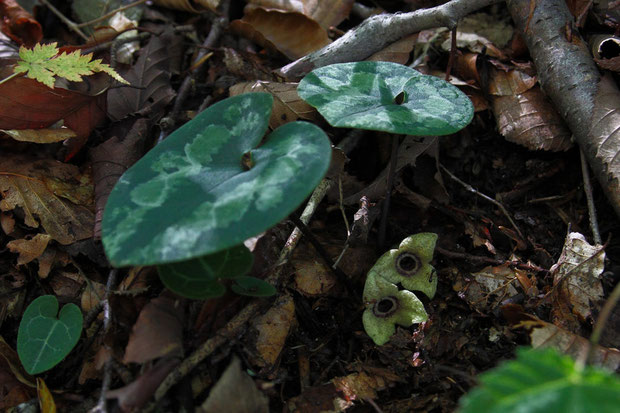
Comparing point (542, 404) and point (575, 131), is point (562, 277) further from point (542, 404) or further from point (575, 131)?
point (542, 404)

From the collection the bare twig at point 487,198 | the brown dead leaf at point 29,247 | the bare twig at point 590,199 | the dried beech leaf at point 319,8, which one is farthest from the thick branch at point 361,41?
the brown dead leaf at point 29,247

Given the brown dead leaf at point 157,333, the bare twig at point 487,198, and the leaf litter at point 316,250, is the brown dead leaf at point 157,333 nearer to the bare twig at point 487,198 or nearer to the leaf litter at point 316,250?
the leaf litter at point 316,250

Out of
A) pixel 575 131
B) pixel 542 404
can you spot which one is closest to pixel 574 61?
pixel 575 131

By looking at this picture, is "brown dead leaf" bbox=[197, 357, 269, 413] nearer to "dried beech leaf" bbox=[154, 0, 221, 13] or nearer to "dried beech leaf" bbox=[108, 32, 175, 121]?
"dried beech leaf" bbox=[108, 32, 175, 121]

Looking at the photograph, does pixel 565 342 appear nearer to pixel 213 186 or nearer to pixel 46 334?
pixel 213 186

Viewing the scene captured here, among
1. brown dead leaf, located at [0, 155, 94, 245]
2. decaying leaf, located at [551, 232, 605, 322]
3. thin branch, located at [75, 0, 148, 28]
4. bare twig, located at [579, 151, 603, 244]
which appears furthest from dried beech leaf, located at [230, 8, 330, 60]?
decaying leaf, located at [551, 232, 605, 322]

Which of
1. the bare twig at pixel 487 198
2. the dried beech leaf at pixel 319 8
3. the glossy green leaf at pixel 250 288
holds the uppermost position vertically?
the dried beech leaf at pixel 319 8

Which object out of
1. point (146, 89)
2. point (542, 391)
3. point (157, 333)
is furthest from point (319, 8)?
point (542, 391)
